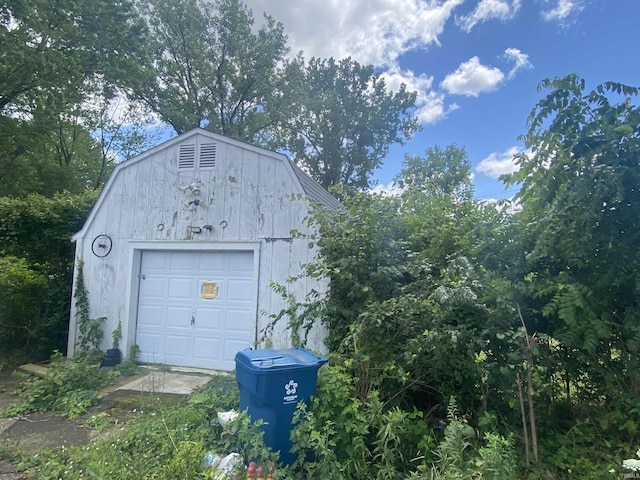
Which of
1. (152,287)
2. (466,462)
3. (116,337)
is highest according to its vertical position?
(152,287)

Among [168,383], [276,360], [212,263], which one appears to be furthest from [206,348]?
[276,360]

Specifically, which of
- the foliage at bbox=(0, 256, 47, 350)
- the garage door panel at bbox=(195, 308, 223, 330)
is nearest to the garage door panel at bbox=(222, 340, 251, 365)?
the garage door panel at bbox=(195, 308, 223, 330)

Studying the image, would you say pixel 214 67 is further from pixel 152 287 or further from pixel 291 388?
pixel 291 388

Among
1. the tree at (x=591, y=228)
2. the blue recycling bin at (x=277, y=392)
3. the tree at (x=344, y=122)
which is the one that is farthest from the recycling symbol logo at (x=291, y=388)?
the tree at (x=344, y=122)

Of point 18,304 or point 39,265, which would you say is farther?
point 39,265

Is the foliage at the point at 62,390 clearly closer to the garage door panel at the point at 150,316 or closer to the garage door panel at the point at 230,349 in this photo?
the garage door panel at the point at 150,316

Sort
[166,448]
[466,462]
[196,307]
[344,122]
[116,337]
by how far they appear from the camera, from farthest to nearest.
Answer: [344,122], [116,337], [196,307], [166,448], [466,462]

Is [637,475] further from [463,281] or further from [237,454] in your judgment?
[237,454]

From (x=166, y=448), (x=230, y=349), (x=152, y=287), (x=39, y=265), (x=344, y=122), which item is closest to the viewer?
(x=166, y=448)

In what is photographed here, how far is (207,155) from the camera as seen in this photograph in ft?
20.2

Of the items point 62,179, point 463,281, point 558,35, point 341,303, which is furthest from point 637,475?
point 62,179

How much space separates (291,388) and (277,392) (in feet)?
0.37

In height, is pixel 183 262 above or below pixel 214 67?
below

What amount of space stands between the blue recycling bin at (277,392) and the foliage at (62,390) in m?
2.73
